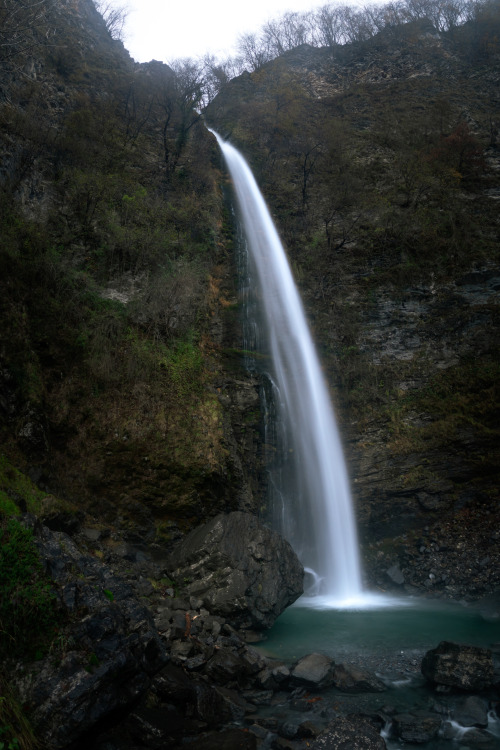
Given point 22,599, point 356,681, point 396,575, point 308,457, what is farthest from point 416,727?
point 308,457

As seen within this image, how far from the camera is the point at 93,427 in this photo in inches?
364

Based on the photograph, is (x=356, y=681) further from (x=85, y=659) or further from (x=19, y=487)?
(x=19, y=487)

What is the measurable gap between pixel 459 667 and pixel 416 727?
1.35 metres

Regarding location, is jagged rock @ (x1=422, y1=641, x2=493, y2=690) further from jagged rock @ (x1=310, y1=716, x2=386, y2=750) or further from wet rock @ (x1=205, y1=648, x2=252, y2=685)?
wet rock @ (x1=205, y1=648, x2=252, y2=685)

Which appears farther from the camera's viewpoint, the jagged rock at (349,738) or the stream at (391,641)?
the stream at (391,641)

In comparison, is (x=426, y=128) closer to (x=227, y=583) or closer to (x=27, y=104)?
(x=27, y=104)

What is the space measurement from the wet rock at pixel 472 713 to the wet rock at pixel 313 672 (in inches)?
62.8

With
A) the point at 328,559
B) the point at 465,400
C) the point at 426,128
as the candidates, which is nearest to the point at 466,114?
the point at 426,128

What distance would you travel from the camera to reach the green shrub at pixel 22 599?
3898 mm

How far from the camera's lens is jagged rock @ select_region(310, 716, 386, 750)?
4.18 m

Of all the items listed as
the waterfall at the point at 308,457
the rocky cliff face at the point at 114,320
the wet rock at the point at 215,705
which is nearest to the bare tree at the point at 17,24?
the rocky cliff face at the point at 114,320

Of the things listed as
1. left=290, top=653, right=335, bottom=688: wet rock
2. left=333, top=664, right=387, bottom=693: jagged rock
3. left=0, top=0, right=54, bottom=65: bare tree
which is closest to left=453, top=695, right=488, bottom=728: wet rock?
left=333, top=664, right=387, bottom=693: jagged rock

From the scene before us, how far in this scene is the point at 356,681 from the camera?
570cm

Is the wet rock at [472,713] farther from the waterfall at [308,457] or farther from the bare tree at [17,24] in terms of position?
the bare tree at [17,24]
